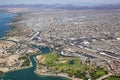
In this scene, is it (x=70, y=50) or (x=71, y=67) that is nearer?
(x=71, y=67)

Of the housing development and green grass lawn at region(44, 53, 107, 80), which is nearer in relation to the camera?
green grass lawn at region(44, 53, 107, 80)

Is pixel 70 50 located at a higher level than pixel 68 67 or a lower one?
higher

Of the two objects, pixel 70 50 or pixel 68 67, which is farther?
pixel 70 50

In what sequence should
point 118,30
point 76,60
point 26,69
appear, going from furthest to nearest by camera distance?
point 118,30, point 76,60, point 26,69

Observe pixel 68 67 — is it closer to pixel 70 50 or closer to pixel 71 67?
pixel 71 67

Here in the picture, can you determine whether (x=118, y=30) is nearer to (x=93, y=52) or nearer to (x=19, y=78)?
(x=93, y=52)

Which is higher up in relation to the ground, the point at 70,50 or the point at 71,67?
the point at 70,50

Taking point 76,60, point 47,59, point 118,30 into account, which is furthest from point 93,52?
point 118,30

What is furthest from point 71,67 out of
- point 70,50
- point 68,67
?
point 70,50
